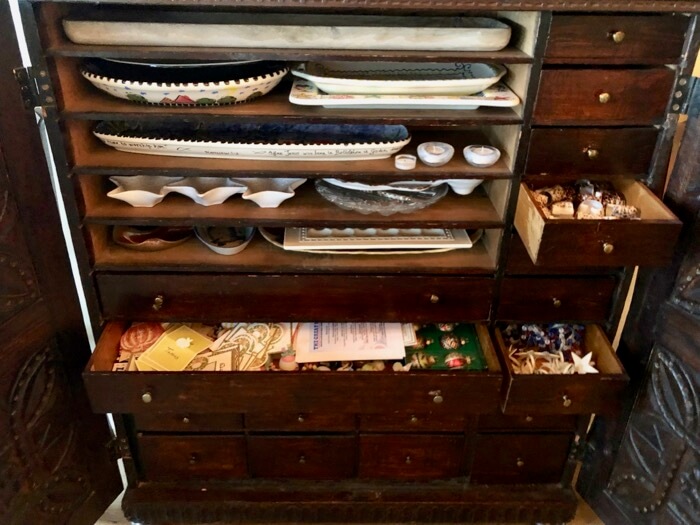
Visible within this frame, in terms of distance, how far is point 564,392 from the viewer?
4.36 feet

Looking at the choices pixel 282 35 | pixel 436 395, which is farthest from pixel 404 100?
pixel 436 395

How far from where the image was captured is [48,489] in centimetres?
140

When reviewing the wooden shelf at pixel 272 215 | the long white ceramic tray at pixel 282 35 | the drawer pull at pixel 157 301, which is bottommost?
the drawer pull at pixel 157 301

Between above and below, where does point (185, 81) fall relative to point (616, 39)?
below

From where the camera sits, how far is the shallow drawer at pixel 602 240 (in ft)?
3.63

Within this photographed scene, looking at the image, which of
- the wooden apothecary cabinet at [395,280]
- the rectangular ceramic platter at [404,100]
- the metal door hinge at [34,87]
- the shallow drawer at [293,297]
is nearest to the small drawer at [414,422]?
the wooden apothecary cabinet at [395,280]

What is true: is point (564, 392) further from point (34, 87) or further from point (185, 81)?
point (34, 87)

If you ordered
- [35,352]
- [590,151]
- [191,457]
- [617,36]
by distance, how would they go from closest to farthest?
[617,36] < [590,151] < [35,352] < [191,457]

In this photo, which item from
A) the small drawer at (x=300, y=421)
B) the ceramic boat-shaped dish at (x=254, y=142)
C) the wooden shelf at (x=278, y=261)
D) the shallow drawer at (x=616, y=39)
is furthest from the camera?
the small drawer at (x=300, y=421)

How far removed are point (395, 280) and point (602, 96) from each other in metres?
0.54

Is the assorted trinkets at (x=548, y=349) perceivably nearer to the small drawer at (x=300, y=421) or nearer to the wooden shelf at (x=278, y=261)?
the wooden shelf at (x=278, y=261)

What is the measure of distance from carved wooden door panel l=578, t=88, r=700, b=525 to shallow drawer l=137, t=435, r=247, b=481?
0.92 meters

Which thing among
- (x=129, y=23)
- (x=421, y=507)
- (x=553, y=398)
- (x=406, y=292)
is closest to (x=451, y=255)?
(x=406, y=292)

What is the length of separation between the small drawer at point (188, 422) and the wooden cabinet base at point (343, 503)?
7.2 inches
